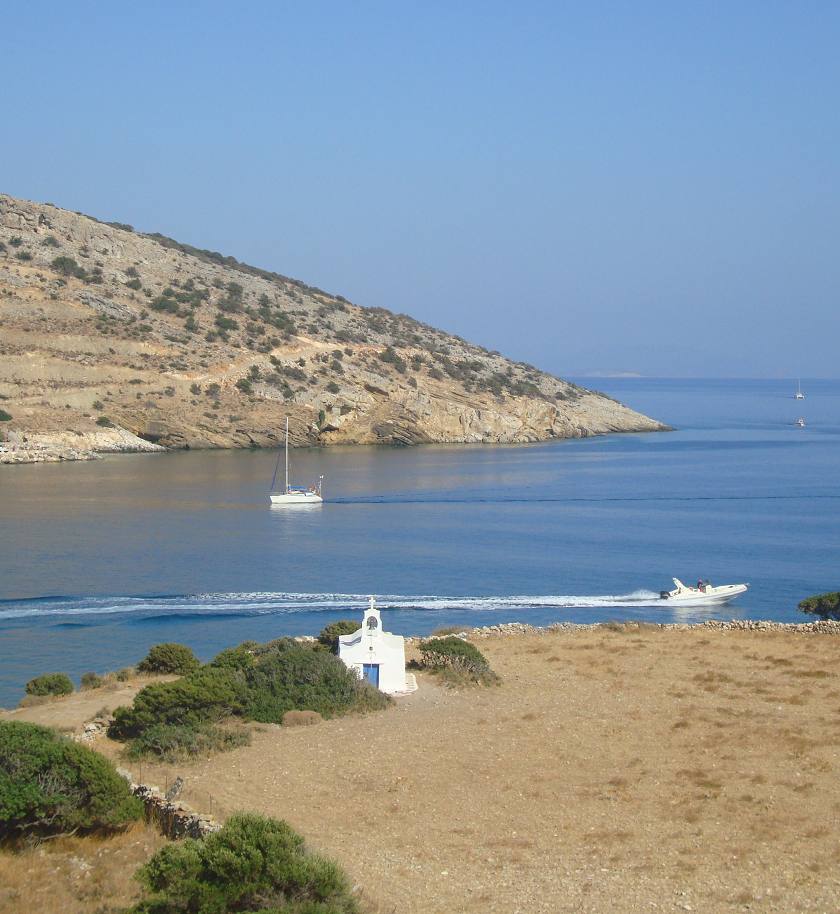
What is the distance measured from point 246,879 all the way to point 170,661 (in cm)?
1141

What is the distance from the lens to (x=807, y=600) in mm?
29172

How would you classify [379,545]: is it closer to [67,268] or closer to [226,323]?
[226,323]

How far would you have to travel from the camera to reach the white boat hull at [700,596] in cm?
3064

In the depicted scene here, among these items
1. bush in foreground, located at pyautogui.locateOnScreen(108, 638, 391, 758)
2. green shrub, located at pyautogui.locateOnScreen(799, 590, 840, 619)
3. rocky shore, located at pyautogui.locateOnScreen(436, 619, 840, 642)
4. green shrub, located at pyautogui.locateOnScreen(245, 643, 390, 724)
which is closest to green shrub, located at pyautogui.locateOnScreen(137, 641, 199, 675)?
bush in foreground, located at pyautogui.locateOnScreen(108, 638, 391, 758)

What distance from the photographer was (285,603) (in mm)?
30641

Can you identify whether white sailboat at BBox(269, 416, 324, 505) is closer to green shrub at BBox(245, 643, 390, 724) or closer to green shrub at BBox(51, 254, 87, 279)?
green shrub at BBox(245, 643, 390, 724)

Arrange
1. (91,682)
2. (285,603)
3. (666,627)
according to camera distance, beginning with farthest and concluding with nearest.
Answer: (285,603)
(666,627)
(91,682)

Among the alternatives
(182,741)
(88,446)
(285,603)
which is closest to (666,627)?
(285,603)

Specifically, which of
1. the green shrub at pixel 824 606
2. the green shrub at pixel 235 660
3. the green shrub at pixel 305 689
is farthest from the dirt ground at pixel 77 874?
the green shrub at pixel 824 606

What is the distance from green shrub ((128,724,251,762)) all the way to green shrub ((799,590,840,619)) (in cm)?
1761

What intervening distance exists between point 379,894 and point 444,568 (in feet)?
86.7

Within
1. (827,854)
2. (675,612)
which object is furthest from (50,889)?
(675,612)

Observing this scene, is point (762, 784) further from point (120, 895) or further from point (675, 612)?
point (675, 612)

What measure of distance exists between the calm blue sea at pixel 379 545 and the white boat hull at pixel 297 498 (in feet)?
3.17
